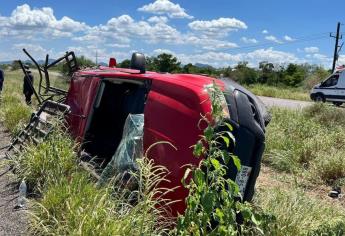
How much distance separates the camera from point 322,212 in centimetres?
559

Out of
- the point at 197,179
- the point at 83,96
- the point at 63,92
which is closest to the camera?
the point at 197,179

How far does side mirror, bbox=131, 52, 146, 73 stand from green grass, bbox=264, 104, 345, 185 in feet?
11.9

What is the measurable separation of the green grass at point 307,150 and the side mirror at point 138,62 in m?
3.62

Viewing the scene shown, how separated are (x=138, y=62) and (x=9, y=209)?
235 cm

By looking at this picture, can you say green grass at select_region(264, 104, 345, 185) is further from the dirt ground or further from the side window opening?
the side window opening

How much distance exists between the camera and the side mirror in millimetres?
6367

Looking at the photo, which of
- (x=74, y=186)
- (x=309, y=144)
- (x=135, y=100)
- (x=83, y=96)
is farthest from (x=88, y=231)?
(x=309, y=144)

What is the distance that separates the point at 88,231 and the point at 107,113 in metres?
3.33

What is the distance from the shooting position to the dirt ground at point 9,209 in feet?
16.5

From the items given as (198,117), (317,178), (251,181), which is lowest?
(317,178)

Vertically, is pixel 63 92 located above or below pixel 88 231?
above

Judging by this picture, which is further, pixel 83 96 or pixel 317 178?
pixel 317 178

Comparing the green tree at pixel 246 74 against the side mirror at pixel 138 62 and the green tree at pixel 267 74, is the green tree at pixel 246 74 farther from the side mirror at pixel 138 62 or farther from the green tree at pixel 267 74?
the side mirror at pixel 138 62

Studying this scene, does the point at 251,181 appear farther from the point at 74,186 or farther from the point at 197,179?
the point at 74,186
